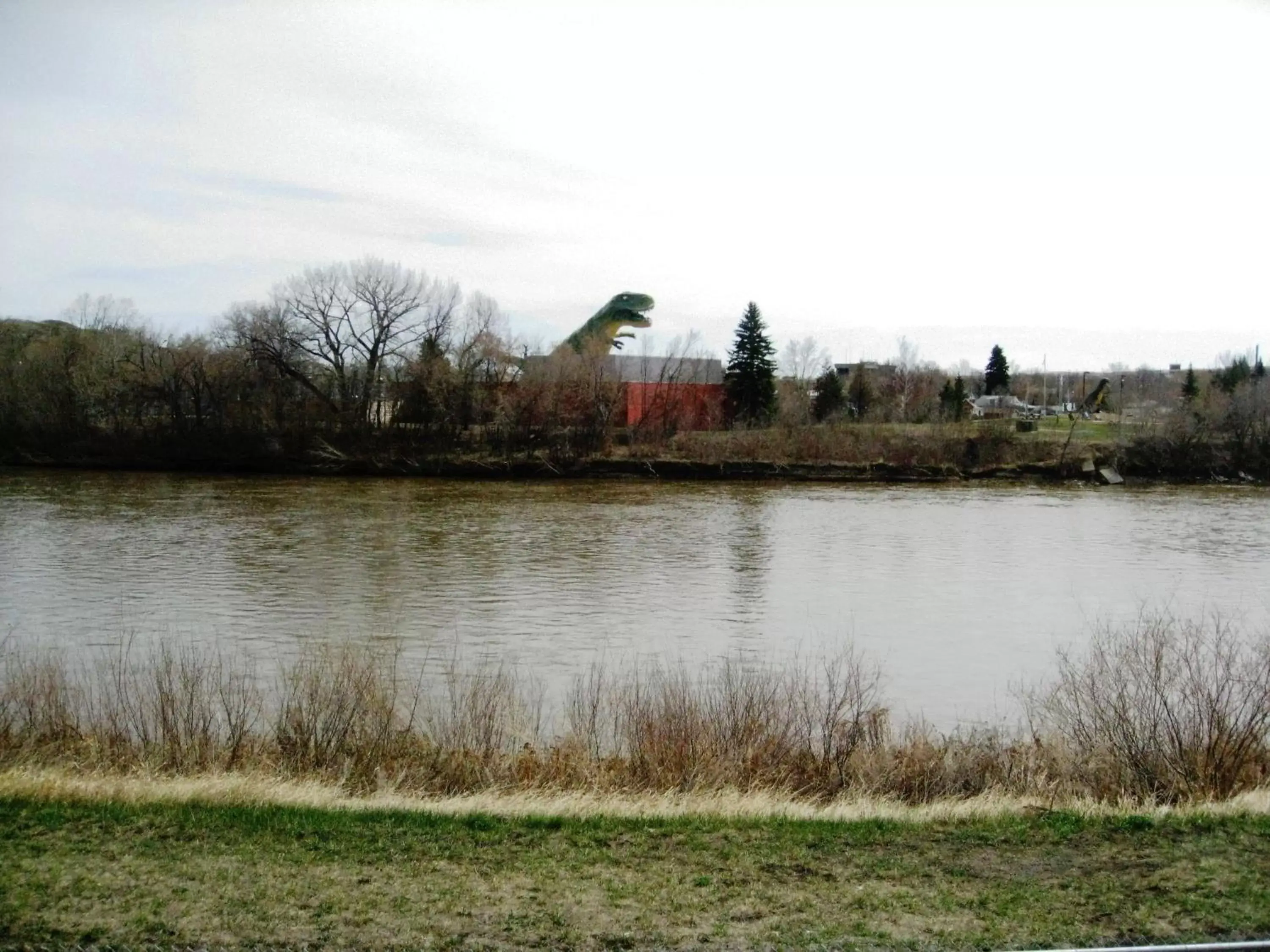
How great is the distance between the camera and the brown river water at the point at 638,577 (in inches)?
740

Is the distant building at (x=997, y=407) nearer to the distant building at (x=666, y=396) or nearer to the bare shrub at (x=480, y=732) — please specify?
Answer: the distant building at (x=666, y=396)

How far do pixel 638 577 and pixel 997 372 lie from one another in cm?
8917

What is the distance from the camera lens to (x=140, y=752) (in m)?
11.8

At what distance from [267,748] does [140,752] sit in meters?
1.33

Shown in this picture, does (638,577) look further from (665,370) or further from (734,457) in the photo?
(665,370)

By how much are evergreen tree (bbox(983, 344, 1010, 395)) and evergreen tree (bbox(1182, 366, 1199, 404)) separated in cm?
2060

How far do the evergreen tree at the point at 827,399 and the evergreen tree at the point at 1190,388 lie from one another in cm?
2179

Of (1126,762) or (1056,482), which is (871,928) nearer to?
(1126,762)

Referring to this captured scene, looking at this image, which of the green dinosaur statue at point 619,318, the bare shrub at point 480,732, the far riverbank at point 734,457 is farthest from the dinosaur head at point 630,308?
the bare shrub at point 480,732

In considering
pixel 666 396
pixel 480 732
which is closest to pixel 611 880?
pixel 480 732

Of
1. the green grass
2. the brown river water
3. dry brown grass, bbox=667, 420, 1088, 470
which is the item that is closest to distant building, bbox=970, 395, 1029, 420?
dry brown grass, bbox=667, 420, 1088, 470

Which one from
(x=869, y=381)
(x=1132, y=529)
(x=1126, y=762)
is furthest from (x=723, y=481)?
(x=1126, y=762)

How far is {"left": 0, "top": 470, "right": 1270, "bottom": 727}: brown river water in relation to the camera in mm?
18797

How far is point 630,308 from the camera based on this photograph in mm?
78375
